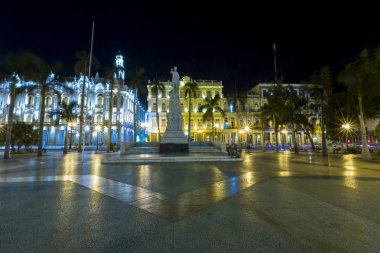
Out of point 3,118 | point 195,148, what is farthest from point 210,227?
point 3,118

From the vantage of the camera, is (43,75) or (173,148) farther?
(43,75)

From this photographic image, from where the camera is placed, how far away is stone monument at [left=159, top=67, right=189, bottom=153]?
→ 74.3 feet

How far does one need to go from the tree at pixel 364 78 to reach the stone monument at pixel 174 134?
1827 centimetres

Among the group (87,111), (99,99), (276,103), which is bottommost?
(276,103)

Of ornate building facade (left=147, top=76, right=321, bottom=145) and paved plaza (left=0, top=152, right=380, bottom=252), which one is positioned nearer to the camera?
paved plaza (left=0, top=152, right=380, bottom=252)

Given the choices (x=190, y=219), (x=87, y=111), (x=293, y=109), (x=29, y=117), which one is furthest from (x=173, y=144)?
(x=29, y=117)

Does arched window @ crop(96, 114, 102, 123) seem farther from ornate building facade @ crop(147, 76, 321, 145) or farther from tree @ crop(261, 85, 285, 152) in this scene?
tree @ crop(261, 85, 285, 152)

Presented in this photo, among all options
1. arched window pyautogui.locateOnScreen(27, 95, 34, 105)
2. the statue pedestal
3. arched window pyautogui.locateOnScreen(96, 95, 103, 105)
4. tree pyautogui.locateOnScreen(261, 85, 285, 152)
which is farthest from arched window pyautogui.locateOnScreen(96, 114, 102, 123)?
tree pyautogui.locateOnScreen(261, 85, 285, 152)

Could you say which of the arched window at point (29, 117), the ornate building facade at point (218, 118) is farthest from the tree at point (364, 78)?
the arched window at point (29, 117)

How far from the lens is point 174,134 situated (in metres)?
23.7

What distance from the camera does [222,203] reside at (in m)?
5.30

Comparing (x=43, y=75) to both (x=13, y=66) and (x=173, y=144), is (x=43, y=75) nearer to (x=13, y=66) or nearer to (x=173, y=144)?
(x=13, y=66)

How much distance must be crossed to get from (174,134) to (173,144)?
4.98 ft

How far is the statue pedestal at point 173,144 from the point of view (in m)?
22.6
